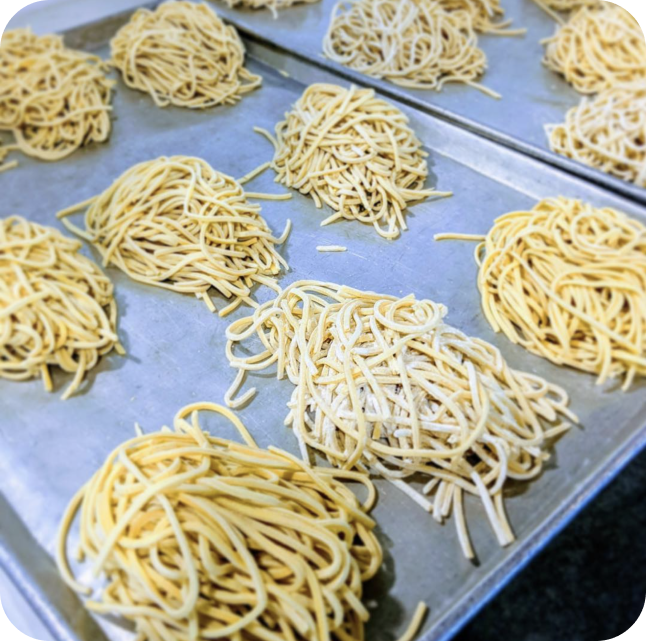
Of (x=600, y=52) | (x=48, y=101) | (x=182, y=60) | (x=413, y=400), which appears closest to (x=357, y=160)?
(x=413, y=400)

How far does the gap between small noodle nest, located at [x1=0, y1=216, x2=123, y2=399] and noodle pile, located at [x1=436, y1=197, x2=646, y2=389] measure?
4.57 ft

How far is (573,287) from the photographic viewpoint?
6.73 ft

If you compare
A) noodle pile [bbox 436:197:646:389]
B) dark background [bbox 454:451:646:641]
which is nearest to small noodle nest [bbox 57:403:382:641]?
noodle pile [bbox 436:197:646:389]

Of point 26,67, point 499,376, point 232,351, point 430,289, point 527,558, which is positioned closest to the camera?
point 527,558

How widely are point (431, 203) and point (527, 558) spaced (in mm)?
1587

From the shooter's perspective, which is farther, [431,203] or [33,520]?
[431,203]

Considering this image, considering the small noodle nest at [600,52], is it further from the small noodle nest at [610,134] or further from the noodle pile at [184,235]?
the noodle pile at [184,235]

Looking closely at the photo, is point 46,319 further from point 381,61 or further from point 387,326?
point 381,61

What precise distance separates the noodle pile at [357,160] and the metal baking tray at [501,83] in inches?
13.8

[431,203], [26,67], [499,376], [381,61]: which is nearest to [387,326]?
[499,376]

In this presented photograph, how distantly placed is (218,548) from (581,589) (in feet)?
6.14

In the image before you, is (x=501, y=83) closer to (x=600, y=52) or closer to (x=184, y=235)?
(x=600, y=52)

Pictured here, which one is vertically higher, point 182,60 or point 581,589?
point 182,60

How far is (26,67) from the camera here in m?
3.01
